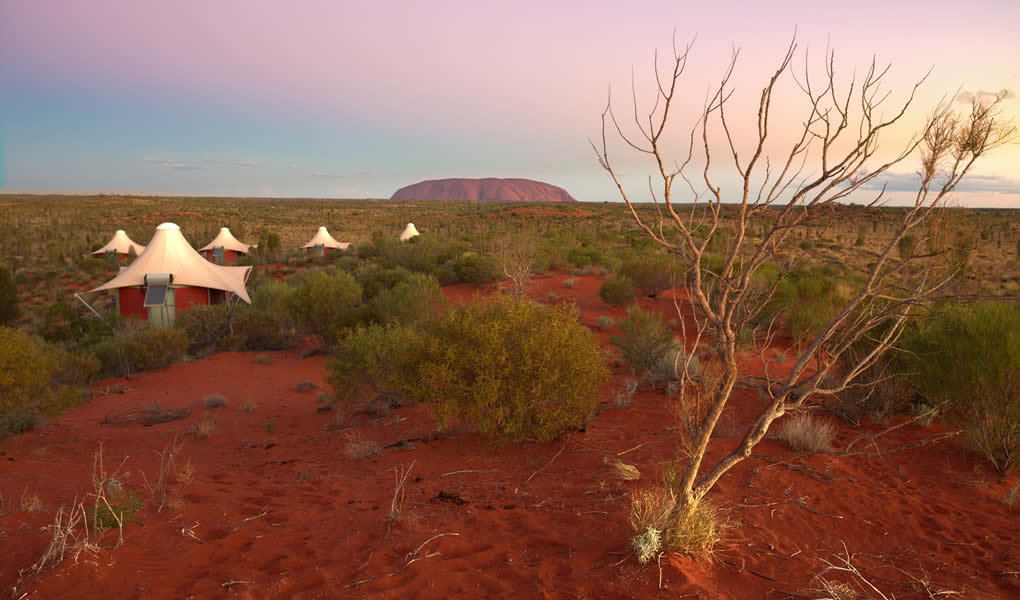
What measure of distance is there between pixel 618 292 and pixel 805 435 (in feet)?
33.1

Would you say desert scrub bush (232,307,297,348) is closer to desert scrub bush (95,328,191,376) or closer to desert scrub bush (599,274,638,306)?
desert scrub bush (95,328,191,376)

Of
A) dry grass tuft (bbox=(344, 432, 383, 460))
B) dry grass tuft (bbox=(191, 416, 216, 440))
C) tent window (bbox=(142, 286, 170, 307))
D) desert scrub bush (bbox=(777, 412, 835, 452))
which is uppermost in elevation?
desert scrub bush (bbox=(777, 412, 835, 452))

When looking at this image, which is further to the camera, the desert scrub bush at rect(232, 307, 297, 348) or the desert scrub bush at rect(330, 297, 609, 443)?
the desert scrub bush at rect(232, 307, 297, 348)

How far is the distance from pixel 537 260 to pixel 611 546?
17.6 metres

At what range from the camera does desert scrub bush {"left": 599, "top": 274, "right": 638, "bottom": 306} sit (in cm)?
1575

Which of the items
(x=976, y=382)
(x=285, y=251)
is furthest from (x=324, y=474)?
(x=285, y=251)

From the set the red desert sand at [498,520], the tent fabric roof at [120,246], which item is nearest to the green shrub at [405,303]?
the red desert sand at [498,520]

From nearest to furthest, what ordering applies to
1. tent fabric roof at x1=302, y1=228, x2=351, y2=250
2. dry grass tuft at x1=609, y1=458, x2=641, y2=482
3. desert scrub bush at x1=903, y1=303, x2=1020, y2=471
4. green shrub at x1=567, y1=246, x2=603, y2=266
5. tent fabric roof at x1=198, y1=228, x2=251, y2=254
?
dry grass tuft at x1=609, y1=458, x2=641, y2=482, desert scrub bush at x1=903, y1=303, x2=1020, y2=471, green shrub at x1=567, y1=246, x2=603, y2=266, tent fabric roof at x1=198, y1=228, x2=251, y2=254, tent fabric roof at x1=302, y1=228, x2=351, y2=250

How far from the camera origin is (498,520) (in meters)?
4.44

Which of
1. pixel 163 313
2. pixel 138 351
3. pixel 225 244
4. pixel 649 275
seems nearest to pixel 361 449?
pixel 138 351

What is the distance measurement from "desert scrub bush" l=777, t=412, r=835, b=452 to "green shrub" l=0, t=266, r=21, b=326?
67.8 ft

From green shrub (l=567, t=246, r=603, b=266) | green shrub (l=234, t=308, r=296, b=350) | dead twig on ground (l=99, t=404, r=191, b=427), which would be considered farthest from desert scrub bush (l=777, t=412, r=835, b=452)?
green shrub (l=567, t=246, r=603, b=266)

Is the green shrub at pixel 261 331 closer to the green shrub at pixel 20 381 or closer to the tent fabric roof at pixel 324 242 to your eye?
the green shrub at pixel 20 381

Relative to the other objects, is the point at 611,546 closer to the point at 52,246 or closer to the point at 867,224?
the point at 52,246
